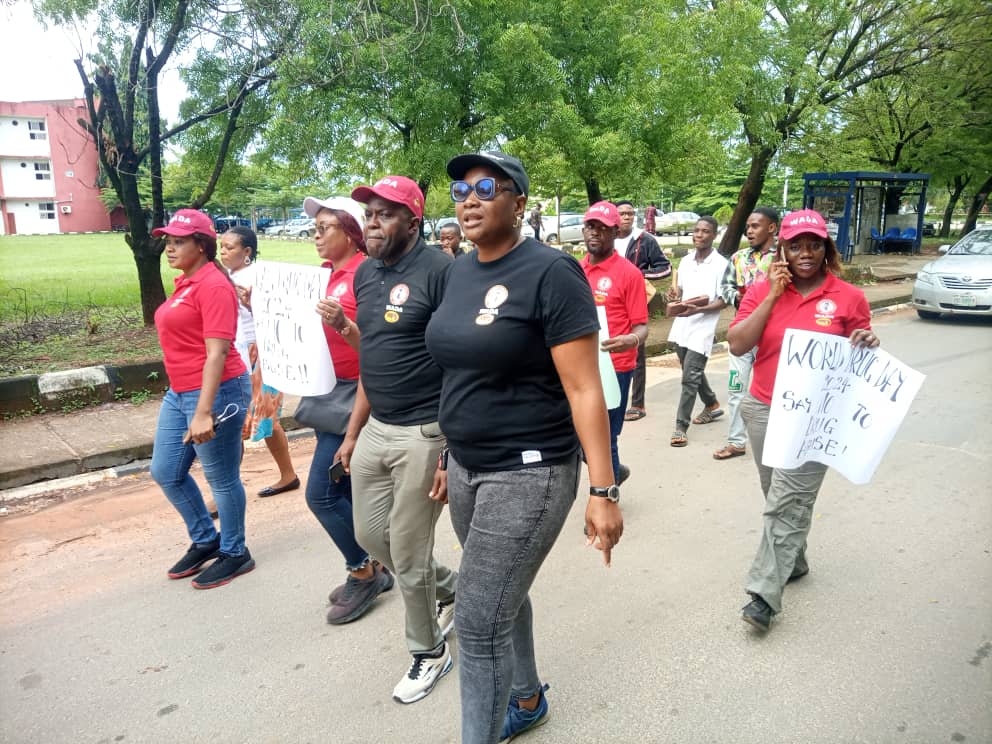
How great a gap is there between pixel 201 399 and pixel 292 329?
0.56 m

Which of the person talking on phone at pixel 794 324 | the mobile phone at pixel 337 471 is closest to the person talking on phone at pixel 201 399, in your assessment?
the mobile phone at pixel 337 471

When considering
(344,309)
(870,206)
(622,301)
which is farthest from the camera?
(870,206)

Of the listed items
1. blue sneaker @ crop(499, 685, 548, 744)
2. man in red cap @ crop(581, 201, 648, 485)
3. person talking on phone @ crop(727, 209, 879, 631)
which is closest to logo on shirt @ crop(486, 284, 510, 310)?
blue sneaker @ crop(499, 685, 548, 744)

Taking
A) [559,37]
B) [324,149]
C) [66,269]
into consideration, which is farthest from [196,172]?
[66,269]

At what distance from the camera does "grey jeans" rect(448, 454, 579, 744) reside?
232 centimetres

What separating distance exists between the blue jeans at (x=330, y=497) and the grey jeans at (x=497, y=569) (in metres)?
1.37

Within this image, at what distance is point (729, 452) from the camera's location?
6.14 metres

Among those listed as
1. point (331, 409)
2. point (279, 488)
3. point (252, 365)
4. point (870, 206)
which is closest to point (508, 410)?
point (331, 409)

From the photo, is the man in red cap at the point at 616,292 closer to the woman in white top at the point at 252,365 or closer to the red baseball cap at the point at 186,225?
the woman in white top at the point at 252,365

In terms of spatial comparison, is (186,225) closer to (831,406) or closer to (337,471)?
(337,471)

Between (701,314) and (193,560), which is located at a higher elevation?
(701,314)

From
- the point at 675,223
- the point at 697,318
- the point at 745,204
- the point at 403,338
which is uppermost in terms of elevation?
the point at 745,204

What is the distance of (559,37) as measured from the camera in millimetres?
11859

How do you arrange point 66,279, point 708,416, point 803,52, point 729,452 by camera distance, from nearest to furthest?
point 729,452 < point 708,416 < point 803,52 < point 66,279
